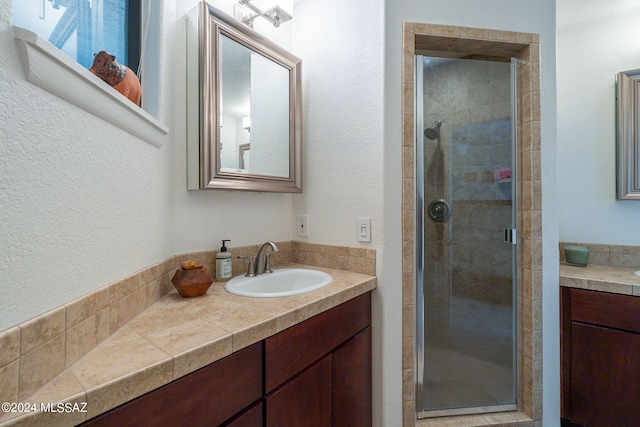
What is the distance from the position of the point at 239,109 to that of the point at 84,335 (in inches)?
42.4

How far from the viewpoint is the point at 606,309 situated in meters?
1.35

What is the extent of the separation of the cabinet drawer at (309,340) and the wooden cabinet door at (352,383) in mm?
56

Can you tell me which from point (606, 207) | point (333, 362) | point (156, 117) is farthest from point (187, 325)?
point (606, 207)

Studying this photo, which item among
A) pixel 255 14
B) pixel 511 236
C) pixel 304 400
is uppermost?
pixel 255 14

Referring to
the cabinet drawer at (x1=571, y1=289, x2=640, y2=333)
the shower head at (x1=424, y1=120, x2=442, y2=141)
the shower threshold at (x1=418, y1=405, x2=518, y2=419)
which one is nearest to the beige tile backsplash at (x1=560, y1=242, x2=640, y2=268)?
the cabinet drawer at (x1=571, y1=289, x2=640, y2=333)

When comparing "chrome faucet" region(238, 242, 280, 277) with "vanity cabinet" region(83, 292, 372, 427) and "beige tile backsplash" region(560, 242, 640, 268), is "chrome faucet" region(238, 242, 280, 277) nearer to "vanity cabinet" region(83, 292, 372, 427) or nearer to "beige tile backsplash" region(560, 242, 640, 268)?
"vanity cabinet" region(83, 292, 372, 427)

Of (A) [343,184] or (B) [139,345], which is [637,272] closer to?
(A) [343,184]

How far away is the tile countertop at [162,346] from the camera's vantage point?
47 cm

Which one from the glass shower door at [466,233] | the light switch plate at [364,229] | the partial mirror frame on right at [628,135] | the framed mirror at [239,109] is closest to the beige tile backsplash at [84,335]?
the framed mirror at [239,109]

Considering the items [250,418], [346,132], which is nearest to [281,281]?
[250,418]

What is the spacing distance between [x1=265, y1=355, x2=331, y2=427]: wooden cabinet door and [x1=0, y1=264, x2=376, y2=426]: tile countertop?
0.20 m

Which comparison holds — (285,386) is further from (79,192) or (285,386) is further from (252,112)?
(252,112)

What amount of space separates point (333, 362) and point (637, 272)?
1730 mm

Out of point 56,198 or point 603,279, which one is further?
point 603,279
